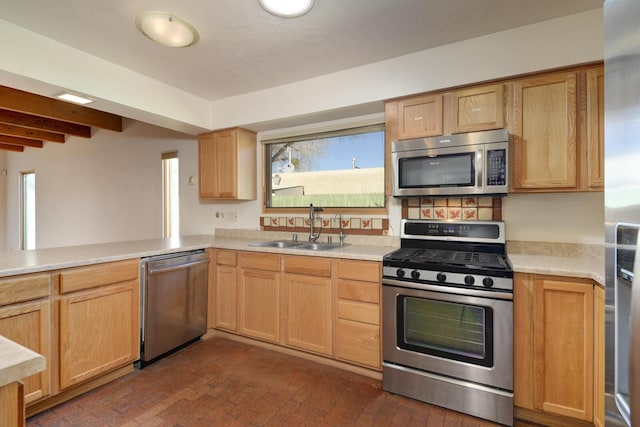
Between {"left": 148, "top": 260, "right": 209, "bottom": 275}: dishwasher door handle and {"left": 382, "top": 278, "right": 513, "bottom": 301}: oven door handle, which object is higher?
{"left": 148, "top": 260, "right": 209, "bottom": 275}: dishwasher door handle

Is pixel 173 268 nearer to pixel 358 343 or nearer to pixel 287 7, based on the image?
pixel 358 343

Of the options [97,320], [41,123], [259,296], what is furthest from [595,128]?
[41,123]

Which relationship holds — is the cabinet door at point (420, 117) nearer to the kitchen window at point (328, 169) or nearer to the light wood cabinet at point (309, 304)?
the kitchen window at point (328, 169)

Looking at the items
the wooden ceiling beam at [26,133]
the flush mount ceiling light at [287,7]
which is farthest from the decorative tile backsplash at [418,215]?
the wooden ceiling beam at [26,133]

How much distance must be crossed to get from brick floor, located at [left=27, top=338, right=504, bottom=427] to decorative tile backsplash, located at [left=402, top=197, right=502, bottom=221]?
4.48ft

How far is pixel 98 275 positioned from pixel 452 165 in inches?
103

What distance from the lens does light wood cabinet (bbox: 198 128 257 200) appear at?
331 centimetres

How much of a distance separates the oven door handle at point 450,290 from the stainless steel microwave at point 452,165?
675mm

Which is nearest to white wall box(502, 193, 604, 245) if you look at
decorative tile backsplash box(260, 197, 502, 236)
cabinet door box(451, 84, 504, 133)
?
decorative tile backsplash box(260, 197, 502, 236)

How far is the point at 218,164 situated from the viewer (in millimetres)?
3428

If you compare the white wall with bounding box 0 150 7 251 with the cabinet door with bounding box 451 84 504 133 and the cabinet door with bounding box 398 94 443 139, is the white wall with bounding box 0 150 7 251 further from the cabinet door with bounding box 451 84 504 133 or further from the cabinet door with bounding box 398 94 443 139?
the cabinet door with bounding box 451 84 504 133

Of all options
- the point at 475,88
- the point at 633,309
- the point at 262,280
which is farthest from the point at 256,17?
the point at 633,309

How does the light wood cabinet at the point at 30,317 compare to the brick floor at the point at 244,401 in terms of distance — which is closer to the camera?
the light wood cabinet at the point at 30,317

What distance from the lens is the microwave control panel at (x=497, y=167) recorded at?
205 centimetres
